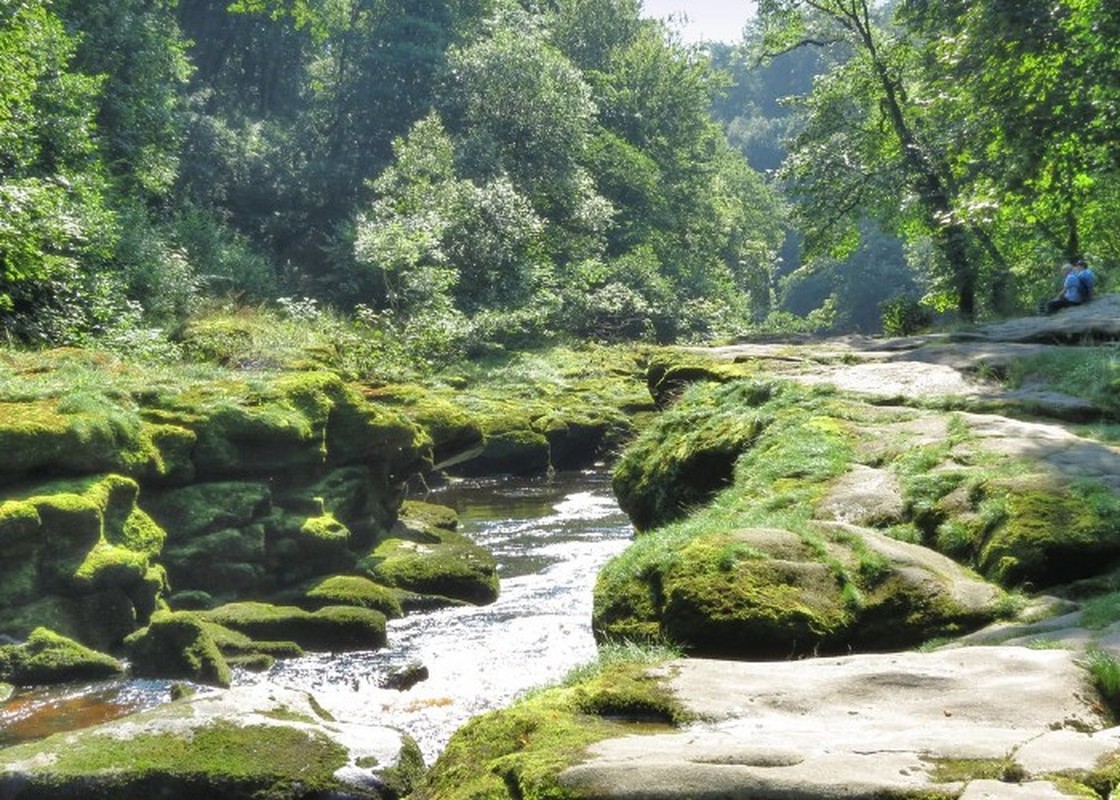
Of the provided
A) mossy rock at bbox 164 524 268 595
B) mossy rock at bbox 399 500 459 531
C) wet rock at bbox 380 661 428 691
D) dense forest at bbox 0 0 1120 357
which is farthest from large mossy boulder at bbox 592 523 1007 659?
mossy rock at bbox 399 500 459 531

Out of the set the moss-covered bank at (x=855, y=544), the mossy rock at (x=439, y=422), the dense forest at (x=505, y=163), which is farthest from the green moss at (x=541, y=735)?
the mossy rock at (x=439, y=422)

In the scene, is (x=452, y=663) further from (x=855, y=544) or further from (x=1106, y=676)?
(x=1106, y=676)

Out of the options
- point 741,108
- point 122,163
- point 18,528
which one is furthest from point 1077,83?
point 741,108

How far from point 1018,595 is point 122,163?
29.6 m

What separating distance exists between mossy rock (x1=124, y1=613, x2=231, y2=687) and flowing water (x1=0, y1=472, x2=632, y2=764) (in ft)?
0.98

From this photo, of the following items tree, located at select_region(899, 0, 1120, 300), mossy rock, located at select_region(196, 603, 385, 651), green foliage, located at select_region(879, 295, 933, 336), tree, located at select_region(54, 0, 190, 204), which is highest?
tree, located at select_region(54, 0, 190, 204)

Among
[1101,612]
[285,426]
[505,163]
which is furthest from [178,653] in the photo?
[505,163]

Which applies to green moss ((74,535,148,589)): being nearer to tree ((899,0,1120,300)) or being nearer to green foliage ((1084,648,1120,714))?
green foliage ((1084,648,1120,714))

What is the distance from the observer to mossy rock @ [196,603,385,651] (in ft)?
41.6

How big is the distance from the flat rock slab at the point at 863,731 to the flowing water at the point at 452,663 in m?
2.69

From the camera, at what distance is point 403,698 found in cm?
1085

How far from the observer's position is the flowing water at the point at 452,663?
10.1 m

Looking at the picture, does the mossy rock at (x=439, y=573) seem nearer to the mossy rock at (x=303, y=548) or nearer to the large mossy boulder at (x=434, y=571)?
the large mossy boulder at (x=434, y=571)

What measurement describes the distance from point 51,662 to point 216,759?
4414 millimetres
